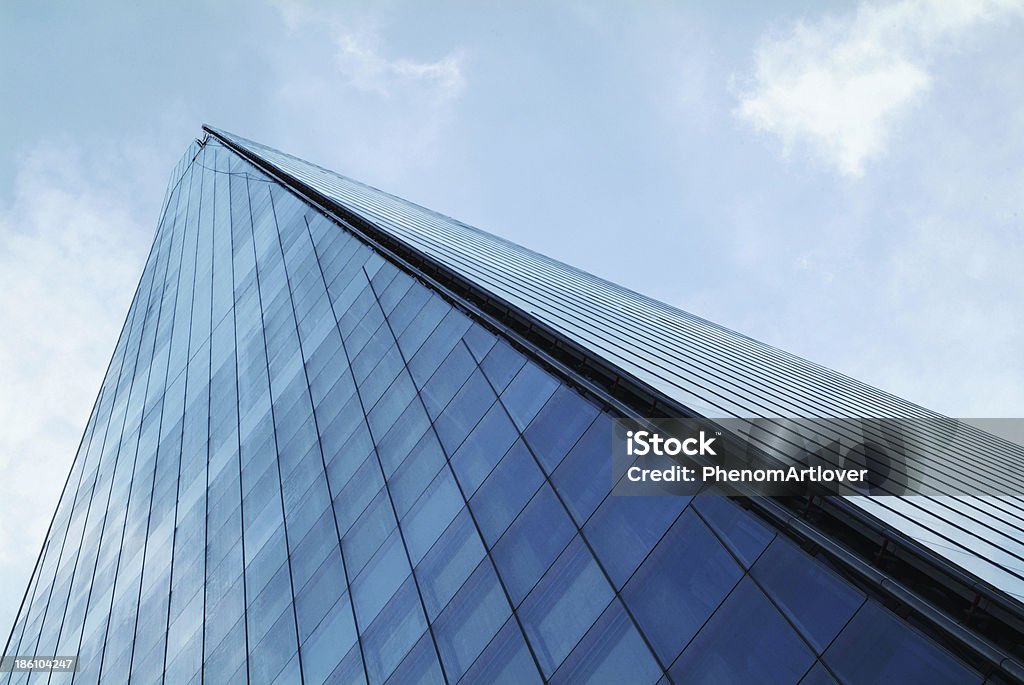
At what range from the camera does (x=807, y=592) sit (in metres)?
11.1

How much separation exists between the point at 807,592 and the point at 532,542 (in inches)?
228

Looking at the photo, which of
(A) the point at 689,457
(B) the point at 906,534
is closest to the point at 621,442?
(A) the point at 689,457

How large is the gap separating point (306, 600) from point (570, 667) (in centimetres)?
1084

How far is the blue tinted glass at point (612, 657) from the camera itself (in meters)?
12.1

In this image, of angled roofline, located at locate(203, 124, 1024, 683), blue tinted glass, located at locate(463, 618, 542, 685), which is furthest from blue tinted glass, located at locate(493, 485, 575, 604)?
angled roofline, located at locate(203, 124, 1024, 683)

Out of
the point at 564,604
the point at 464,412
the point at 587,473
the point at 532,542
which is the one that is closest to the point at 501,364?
the point at 464,412

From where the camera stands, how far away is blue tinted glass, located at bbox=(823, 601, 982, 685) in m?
9.71

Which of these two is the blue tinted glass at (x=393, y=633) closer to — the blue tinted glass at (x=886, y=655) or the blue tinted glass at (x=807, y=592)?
the blue tinted glass at (x=807, y=592)

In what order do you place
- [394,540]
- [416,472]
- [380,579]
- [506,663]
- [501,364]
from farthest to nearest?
[416,472] < [501,364] < [394,540] < [380,579] < [506,663]

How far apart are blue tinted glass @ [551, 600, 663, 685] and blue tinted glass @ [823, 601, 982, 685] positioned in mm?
2676

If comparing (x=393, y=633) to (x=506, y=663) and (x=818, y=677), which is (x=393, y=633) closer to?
(x=506, y=663)

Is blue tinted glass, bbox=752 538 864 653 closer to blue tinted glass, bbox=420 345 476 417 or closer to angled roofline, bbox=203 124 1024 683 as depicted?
angled roofline, bbox=203 124 1024 683

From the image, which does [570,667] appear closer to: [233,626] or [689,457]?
[689,457]

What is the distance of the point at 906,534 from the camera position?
1177 centimetres
